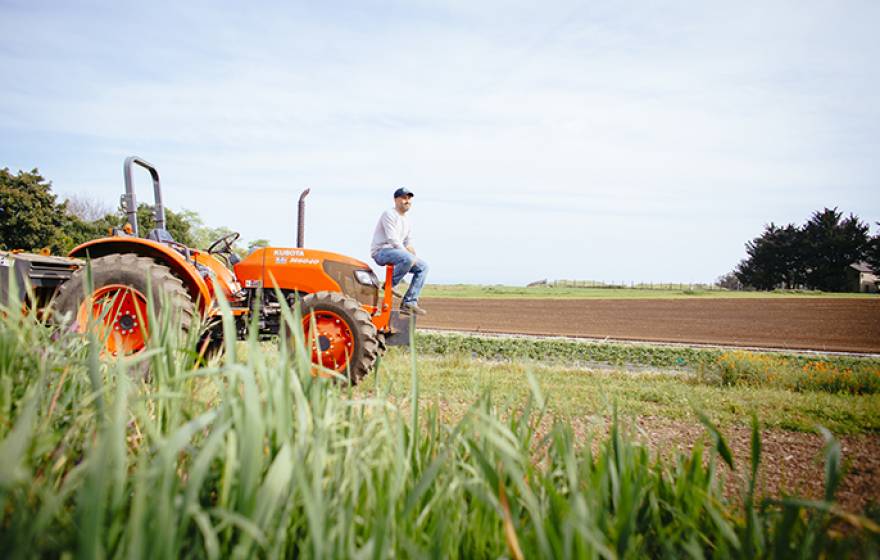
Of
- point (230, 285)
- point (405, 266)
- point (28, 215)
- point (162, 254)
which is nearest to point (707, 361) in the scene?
point (405, 266)

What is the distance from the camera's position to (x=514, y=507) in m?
1.60

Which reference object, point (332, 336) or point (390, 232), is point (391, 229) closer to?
point (390, 232)

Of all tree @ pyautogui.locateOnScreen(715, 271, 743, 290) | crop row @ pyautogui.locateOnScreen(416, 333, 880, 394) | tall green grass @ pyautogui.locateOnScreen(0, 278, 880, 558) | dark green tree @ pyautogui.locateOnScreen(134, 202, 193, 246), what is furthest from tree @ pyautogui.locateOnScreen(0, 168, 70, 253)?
tree @ pyautogui.locateOnScreen(715, 271, 743, 290)

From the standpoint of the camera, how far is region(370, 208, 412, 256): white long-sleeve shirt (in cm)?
650

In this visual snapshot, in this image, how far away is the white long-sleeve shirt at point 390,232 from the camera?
6.50m

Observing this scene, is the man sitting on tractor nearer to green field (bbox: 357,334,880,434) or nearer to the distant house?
green field (bbox: 357,334,880,434)

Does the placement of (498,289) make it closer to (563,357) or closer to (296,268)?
(563,357)

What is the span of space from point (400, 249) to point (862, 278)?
198 feet

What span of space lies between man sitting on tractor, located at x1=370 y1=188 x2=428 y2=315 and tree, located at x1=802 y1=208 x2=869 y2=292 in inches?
2310

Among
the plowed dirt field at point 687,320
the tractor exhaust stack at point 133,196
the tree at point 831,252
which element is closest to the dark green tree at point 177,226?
the plowed dirt field at point 687,320

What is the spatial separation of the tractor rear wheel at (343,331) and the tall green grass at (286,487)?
11.4 feet

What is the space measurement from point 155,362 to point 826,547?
224 centimetres

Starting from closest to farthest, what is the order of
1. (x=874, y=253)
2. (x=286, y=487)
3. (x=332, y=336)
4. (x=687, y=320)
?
(x=286, y=487), (x=332, y=336), (x=687, y=320), (x=874, y=253)

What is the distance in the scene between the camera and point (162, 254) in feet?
18.8
